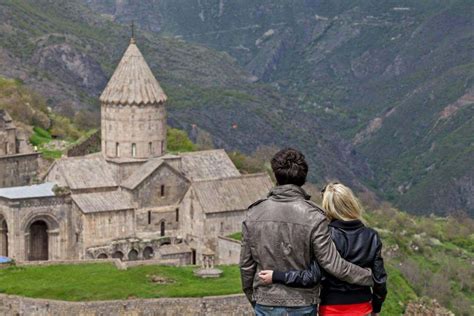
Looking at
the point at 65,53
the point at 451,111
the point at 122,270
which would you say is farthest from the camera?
the point at 451,111

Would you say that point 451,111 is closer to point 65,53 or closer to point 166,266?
point 65,53

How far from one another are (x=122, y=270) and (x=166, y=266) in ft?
4.29

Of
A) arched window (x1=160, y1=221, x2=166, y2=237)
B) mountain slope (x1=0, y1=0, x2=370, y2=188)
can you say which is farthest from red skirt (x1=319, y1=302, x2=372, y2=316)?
mountain slope (x1=0, y1=0, x2=370, y2=188)

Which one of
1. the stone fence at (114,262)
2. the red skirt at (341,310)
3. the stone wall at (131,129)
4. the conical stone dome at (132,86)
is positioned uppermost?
the conical stone dome at (132,86)

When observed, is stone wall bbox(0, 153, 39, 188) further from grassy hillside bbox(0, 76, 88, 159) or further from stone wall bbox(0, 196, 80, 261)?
grassy hillside bbox(0, 76, 88, 159)

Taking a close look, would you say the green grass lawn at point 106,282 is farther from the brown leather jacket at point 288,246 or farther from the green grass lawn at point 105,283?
the brown leather jacket at point 288,246

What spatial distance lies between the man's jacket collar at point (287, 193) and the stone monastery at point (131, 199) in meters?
21.8

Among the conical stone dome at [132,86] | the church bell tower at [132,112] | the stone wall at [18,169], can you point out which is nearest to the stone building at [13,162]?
the stone wall at [18,169]

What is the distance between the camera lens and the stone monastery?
31.5 metres

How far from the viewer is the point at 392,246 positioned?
171ft

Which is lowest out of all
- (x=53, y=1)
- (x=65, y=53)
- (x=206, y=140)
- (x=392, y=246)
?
(x=392, y=246)

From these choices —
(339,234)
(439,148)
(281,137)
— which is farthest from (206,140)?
(339,234)

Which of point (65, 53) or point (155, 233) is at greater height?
point (65, 53)

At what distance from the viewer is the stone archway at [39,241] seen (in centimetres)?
3183
